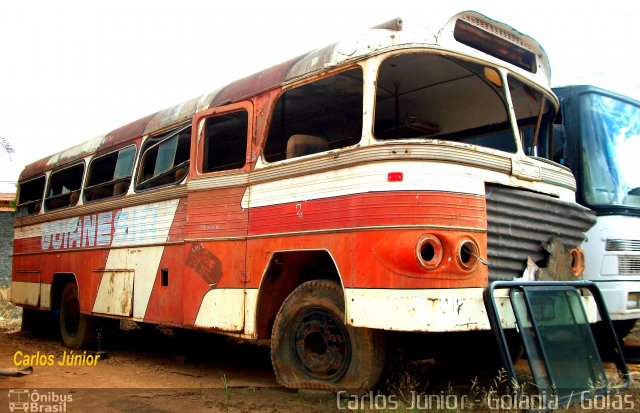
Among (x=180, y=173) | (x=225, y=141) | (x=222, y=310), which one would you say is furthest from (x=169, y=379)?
(x=225, y=141)

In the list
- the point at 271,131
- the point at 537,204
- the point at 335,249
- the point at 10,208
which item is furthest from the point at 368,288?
A: the point at 10,208

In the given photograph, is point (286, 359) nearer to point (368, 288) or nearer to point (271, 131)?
point (368, 288)

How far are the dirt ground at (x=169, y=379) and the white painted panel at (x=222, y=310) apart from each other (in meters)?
0.53

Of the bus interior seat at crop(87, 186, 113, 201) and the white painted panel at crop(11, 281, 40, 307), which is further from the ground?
the bus interior seat at crop(87, 186, 113, 201)

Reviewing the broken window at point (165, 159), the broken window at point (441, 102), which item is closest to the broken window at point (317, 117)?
the broken window at point (441, 102)

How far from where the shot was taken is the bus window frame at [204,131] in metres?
5.51

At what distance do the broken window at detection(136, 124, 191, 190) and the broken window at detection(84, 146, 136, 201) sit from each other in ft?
1.12

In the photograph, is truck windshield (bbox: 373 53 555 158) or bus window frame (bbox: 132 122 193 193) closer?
truck windshield (bbox: 373 53 555 158)

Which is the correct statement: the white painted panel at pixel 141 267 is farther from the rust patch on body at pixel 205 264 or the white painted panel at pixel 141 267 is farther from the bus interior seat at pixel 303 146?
the bus interior seat at pixel 303 146

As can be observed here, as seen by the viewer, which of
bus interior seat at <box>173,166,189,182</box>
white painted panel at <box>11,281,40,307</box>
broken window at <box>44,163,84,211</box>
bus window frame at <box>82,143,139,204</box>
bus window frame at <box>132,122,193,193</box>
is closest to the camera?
bus interior seat at <box>173,166,189,182</box>

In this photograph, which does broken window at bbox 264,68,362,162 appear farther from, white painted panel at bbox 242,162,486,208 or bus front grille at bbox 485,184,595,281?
bus front grille at bbox 485,184,595,281

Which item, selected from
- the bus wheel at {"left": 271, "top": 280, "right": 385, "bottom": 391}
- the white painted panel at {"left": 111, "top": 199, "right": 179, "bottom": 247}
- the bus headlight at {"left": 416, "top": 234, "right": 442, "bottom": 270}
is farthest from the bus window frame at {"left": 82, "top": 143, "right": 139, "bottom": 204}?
the bus headlight at {"left": 416, "top": 234, "right": 442, "bottom": 270}

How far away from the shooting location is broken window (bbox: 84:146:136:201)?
24.7 ft

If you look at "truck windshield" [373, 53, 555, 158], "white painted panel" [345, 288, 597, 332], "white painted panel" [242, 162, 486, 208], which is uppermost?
"truck windshield" [373, 53, 555, 158]
